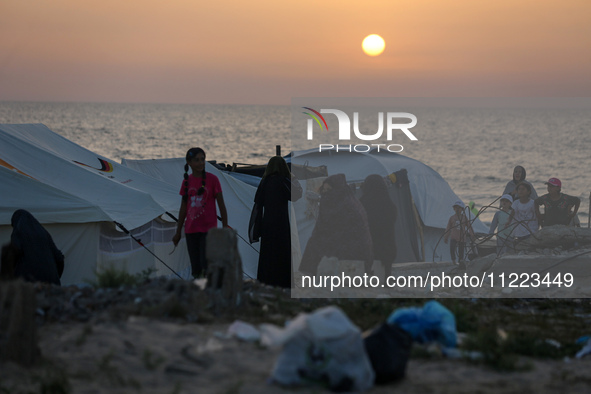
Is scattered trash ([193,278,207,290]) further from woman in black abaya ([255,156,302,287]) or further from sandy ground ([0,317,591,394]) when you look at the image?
woman in black abaya ([255,156,302,287])

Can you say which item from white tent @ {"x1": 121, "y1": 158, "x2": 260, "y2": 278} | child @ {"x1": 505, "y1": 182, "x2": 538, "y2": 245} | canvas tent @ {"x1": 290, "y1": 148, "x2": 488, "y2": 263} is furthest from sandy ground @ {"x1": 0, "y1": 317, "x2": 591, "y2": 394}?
canvas tent @ {"x1": 290, "y1": 148, "x2": 488, "y2": 263}

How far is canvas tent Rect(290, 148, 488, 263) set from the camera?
29.9ft

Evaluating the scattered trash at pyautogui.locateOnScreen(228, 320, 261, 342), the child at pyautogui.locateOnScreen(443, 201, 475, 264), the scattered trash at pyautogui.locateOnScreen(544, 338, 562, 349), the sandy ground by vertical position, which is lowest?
the scattered trash at pyautogui.locateOnScreen(544, 338, 562, 349)

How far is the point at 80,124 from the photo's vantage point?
7844cm

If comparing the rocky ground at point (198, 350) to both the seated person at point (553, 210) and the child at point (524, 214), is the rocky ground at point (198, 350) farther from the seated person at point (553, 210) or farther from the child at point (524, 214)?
the seated person at point (553, 210)

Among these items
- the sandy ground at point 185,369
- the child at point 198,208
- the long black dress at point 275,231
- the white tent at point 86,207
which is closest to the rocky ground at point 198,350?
the sandy ground at point 185,369

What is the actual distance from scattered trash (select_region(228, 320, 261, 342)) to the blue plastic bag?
2.68 feet

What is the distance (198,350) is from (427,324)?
1.38 meters

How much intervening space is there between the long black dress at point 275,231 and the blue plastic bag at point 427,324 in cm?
305

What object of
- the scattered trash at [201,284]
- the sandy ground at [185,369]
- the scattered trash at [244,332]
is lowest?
the sandy ground at [185,369]

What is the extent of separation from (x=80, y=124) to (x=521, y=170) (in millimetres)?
76277

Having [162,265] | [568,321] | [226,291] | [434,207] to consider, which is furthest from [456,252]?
[226,291]

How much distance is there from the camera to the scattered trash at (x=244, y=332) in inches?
155

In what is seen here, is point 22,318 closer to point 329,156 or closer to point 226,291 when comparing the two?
point 226,291
